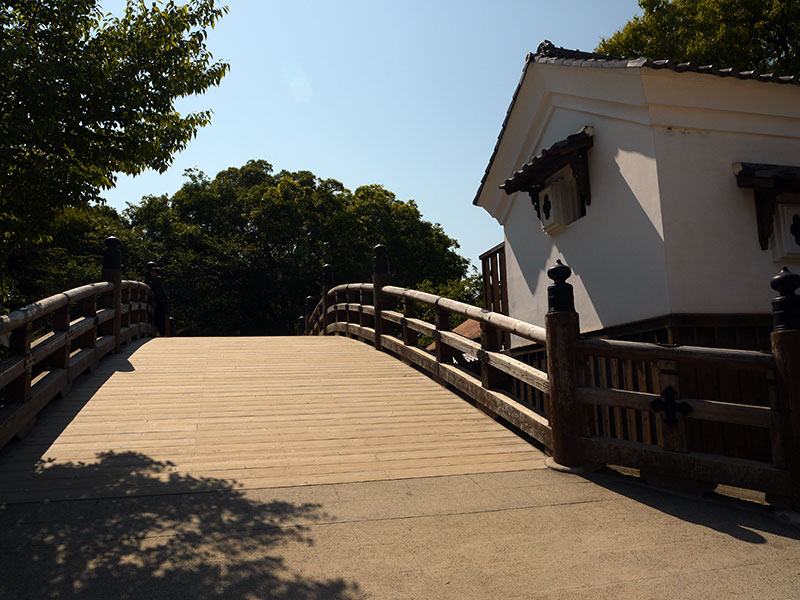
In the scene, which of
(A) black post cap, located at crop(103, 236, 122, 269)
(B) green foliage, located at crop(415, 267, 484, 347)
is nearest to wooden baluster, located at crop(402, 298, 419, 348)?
(A) black post cap, located at crop(103, 236, 122, 269)

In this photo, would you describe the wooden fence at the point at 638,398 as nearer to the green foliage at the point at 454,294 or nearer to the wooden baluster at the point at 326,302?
the wooden baluster at the point at 326,302

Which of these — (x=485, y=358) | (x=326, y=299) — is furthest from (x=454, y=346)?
(x=326, y=299)

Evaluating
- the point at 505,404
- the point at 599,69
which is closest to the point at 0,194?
the point at 505,404

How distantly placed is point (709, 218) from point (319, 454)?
14.4 ft

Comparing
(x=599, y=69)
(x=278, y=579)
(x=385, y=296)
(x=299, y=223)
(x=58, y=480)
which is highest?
(x=299, y=223)

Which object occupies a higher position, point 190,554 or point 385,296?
point 385,296

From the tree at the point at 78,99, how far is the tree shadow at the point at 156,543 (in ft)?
8.07

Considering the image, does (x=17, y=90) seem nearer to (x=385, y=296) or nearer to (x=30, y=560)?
(x=30, y=560)

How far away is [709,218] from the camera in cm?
618

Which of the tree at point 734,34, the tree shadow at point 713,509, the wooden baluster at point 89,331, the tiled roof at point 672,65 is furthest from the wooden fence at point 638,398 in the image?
the tree at point 734,34

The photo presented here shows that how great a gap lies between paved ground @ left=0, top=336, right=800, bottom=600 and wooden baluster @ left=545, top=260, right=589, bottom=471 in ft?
0.68

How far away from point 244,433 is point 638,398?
3417 millimetres

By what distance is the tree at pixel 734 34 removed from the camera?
15.1 m

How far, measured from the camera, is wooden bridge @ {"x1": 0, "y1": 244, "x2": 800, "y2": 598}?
10.2 feet
